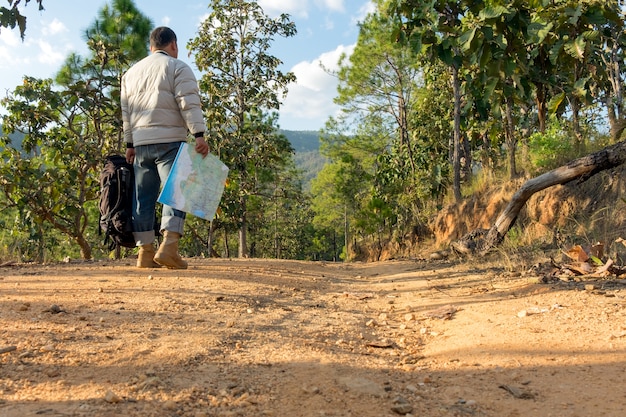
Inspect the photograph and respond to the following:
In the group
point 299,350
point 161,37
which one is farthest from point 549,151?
point 299,350

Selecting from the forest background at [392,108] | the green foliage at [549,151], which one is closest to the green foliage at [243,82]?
the forest background at [392,108]

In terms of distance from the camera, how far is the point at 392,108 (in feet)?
70.6

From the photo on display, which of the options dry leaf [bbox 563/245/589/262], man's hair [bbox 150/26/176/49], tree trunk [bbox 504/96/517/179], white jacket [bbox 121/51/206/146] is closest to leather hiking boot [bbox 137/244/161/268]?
white jacket [bbox 121/51/206/146]

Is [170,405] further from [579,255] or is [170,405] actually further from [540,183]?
[540,183]

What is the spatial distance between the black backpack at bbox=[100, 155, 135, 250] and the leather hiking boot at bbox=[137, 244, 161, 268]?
14cm

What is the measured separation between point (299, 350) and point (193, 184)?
7.75 feet

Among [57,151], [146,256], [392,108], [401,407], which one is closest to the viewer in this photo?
[401,407]

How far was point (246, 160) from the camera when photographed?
503 inches

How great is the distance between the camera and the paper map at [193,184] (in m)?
4.14

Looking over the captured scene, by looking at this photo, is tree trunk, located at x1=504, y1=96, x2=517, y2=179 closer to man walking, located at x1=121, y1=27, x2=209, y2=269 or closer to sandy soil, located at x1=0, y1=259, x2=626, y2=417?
sandy soil, located at x1=0, y1=259, x2=626, y2=417

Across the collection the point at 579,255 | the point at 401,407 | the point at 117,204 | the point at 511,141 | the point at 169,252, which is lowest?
the point at 401,407

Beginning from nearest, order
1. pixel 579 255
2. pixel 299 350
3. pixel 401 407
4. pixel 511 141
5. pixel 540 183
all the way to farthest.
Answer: pixel 401 407 < pixel 299 350 < pixel 579 255 < pixel 540 183 < pixel 511 141

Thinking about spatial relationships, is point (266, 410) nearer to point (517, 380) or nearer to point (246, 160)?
point (517, 380)

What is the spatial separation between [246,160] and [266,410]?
37.6 ft
